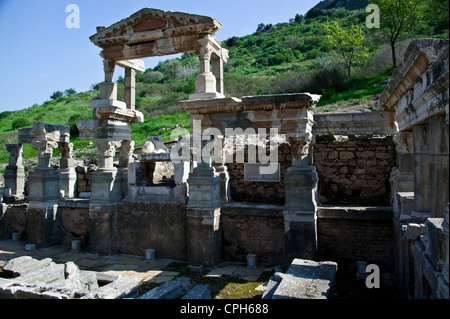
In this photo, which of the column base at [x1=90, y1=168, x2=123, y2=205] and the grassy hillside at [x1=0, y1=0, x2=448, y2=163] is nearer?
the column base at [x1=90, y1=168, x2=123, y2=205]

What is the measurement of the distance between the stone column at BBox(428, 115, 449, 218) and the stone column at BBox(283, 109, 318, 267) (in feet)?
8.34

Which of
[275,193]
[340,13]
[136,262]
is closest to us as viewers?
[136,262]

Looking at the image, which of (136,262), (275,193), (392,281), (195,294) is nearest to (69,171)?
(136,262)

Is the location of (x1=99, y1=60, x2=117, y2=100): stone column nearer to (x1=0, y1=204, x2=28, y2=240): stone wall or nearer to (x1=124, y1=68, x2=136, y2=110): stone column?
(x1=124, y1=68, x2=136, y2=110): stone column

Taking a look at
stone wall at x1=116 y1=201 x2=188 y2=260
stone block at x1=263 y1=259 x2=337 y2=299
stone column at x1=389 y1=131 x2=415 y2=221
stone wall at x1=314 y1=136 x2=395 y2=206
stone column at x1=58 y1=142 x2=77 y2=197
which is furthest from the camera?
stone column at x1=58 y1=142 x2=77 y2=197

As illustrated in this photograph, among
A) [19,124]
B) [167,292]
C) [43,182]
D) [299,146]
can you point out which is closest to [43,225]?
[43,182]

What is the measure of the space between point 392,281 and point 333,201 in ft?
8.48

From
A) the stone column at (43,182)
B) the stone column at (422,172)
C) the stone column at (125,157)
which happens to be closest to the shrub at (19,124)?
the stone column at (43,182)

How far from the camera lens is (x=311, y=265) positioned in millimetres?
5641

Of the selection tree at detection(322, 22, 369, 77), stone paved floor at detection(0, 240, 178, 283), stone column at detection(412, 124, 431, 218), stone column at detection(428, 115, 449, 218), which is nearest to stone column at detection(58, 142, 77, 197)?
stone paved floor at detection(0, 240, 178, 283)

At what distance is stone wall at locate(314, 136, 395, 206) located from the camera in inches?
320

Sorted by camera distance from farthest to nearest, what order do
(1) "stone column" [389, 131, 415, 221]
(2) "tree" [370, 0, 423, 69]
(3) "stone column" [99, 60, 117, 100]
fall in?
(2) "tree" [370, 0, 423, 69] → (3) "stone column" [99, 60, 117, 100] → (1) "stone column" [389, 131, 415, 221]

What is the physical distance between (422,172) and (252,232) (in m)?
3.94

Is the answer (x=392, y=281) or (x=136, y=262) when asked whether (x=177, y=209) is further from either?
(x=392, y=281)
